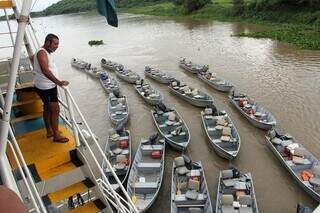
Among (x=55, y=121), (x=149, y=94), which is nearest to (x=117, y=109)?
(x=149, y=94)

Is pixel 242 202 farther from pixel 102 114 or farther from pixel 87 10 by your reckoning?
pixel 87 10

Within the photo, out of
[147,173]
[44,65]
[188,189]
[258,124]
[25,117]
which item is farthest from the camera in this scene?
[258,124]

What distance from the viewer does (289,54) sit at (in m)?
39.7

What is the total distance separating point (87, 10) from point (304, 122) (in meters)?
122

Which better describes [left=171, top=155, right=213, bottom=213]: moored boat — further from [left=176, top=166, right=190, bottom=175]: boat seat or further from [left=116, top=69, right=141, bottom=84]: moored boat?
[left=116, top=69, right=141, bottom=84]: moored boat

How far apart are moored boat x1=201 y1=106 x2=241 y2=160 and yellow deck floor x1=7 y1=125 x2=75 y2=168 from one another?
41.4 feet

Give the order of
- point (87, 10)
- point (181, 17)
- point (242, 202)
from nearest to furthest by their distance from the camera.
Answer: point (242, 202) → point (181, 17) → point (87, 10)

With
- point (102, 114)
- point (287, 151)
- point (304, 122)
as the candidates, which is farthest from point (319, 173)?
point (102, 114)

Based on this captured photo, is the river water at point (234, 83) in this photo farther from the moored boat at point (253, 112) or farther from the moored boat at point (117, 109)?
the moored boat at point (117, 109)

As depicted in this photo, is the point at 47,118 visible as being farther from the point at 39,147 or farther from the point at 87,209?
the point at 87,209

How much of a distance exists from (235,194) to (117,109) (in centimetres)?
1356

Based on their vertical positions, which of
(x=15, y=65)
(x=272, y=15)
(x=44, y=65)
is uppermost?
(x=15, y=65)

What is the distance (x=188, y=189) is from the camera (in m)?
16.1

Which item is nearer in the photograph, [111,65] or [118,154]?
[118,154]
